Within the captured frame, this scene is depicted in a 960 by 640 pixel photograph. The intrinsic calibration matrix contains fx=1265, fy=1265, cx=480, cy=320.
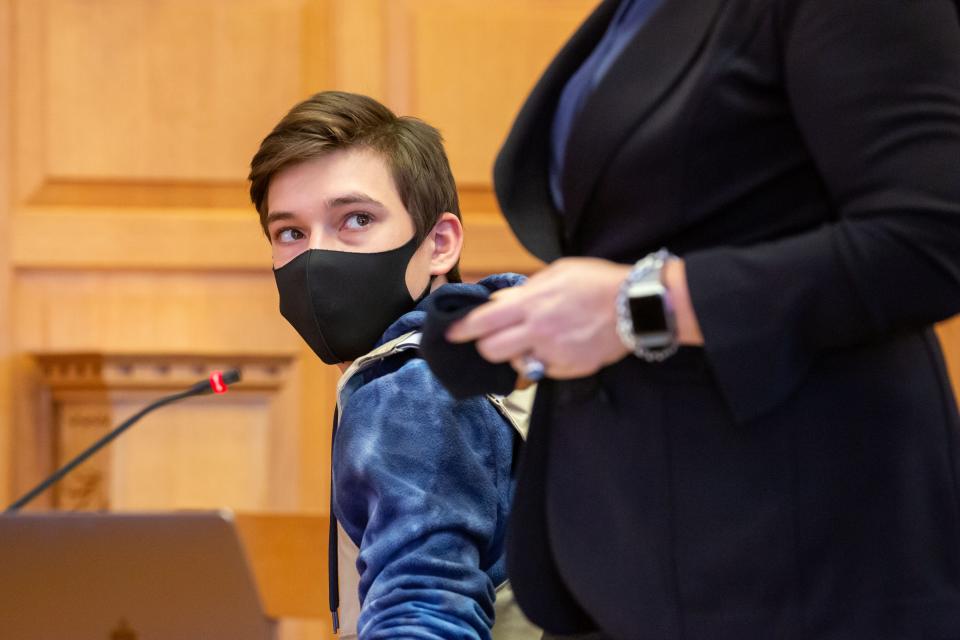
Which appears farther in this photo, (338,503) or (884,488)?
(338,503)

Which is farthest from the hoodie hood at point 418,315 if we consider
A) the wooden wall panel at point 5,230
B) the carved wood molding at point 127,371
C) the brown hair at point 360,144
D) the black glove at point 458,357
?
the wooden wall panel at point 5,230

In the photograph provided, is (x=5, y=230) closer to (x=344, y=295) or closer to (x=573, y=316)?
(x=344, y=295)

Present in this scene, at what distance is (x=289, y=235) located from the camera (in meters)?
1.13

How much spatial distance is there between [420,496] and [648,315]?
1.19 ft

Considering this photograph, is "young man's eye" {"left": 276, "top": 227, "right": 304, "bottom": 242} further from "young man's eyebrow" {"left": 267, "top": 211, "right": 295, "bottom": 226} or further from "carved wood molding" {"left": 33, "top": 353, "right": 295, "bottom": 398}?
"carved wood molding" {"left": 33, "top": 353, "right": 295, "bottom": 398}

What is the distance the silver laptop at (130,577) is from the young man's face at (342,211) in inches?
10.7

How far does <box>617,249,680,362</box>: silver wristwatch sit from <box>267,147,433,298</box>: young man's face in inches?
19.6

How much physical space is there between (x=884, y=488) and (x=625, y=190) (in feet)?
0.66

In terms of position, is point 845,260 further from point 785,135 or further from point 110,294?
point 110,294

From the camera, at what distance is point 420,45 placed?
2.58 metres

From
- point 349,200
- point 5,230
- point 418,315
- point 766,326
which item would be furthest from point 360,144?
point 5,230

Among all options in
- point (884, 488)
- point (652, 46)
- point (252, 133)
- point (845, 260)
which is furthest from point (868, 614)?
point (252, 133)

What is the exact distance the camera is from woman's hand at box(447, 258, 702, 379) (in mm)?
625

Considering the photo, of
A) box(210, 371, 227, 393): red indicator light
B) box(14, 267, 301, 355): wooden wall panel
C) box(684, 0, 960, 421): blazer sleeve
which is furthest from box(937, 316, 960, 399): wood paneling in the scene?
box(684, 0, 960, 421): blazer sleeve
